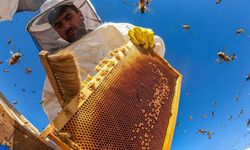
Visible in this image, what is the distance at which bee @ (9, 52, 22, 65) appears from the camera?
4430mm

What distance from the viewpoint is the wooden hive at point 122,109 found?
2.24 meters

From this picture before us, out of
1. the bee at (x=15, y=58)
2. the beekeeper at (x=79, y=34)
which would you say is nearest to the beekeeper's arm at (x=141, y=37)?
the beekeeper at (x=79, y=34)

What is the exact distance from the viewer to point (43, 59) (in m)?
2.07

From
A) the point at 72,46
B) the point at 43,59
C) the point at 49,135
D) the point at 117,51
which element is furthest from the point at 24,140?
the point at 72,46

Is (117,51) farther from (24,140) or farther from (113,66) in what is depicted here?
(24,140)

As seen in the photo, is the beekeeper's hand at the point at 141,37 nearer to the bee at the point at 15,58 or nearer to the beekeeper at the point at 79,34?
the beekeeper at the point at 79,34

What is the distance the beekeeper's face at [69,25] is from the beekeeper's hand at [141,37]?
4.44 feet

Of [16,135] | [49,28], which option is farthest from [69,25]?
[16,135]

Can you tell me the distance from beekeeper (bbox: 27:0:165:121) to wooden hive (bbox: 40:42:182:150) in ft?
2.27

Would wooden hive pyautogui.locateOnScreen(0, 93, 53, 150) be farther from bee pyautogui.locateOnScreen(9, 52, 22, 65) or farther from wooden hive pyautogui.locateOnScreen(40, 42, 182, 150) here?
bee pyautogui.locateOnScreen(9, 52, 22, 65)

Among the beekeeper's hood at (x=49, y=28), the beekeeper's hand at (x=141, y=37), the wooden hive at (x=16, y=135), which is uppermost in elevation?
the wooden hive at (x=16, y=135)

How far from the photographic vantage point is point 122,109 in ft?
8.79

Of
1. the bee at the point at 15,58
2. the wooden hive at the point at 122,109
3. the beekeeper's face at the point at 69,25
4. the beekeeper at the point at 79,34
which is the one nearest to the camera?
the wooden hive at the point at 122,109

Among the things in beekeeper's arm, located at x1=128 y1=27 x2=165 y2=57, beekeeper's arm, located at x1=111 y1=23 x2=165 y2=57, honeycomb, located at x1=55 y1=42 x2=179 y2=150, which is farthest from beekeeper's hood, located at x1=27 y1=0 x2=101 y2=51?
honeycomb, located at x1=55 y1=42 x2=179 y2=150
